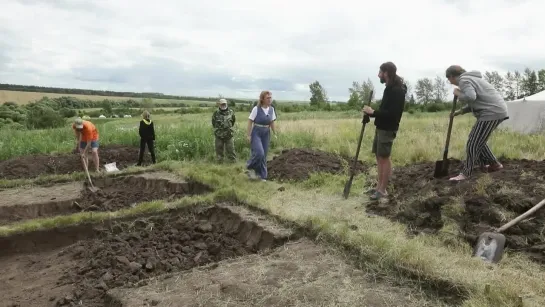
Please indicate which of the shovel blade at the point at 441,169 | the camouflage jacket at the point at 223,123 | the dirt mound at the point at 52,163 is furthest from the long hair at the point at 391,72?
the dirt mound at the point at 52,163

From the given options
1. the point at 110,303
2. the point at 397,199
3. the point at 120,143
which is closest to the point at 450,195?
the point at 397,199

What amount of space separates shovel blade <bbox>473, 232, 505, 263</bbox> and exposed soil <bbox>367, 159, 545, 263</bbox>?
0.62ft

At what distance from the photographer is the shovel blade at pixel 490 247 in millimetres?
3943

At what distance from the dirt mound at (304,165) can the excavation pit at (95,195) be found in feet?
4.89

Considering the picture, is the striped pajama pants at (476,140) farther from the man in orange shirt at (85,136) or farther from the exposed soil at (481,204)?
the man in orange shirt at (85,136)

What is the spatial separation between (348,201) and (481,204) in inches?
69.5

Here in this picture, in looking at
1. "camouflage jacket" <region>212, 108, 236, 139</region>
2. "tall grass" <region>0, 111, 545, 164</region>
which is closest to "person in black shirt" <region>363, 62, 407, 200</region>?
"tall grass" <region>0, 111, 545, 164</region>

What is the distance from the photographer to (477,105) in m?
5.48

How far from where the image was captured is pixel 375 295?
3494 millimetres

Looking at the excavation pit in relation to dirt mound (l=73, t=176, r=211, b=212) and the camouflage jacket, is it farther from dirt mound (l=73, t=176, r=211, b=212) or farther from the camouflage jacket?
the camouflage jacket

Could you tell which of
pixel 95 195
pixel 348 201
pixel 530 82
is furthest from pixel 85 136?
pixel 530 82

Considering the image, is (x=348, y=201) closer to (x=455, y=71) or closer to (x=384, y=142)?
(x=384, y=142)

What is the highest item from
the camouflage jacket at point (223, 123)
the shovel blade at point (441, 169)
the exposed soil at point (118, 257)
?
the camouflage jacket at point (223, 123)

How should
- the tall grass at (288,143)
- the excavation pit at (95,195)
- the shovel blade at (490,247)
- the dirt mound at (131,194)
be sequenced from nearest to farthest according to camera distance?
the shovel blade at (490,247) → the excavation pit at (95,195) → the dirt mound at (131,194) → the tall grass at (288,143)
